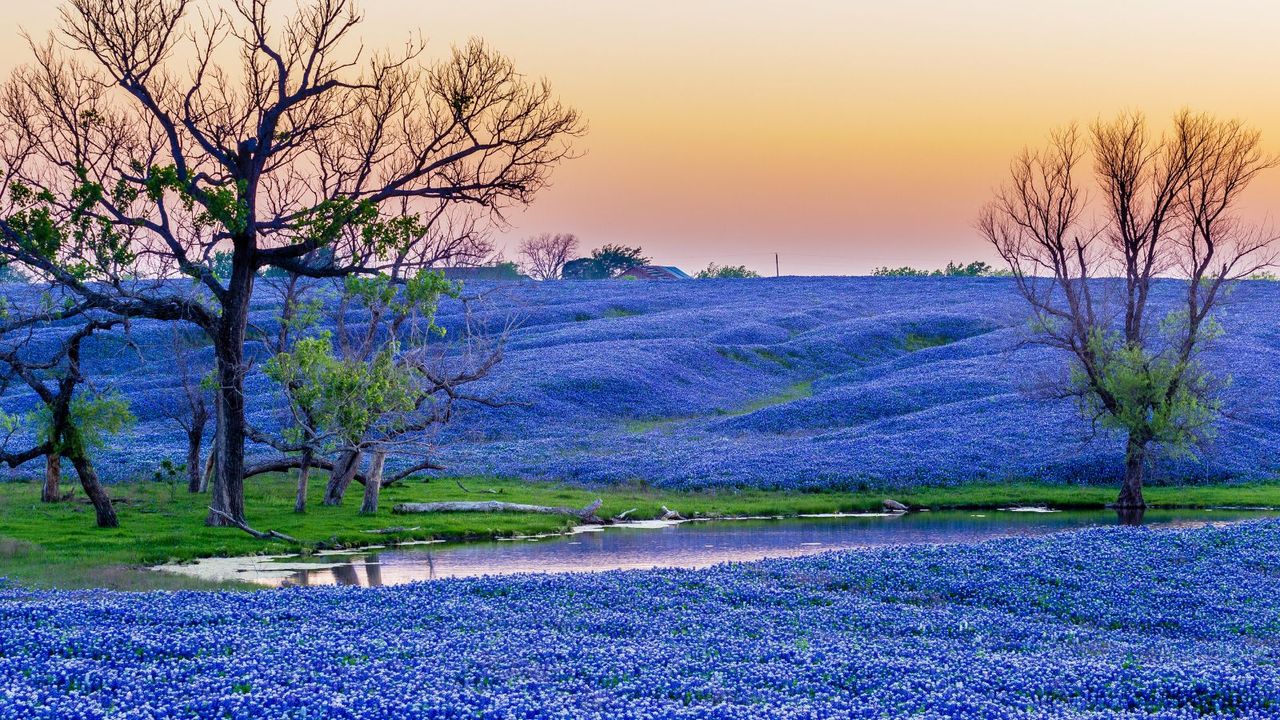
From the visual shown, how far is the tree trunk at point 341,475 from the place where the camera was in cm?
4094

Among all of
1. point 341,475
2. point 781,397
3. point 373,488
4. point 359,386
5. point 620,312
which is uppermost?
point 620,312

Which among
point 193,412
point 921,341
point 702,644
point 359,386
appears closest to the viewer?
point 702,644

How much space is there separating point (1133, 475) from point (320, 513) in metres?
31.9

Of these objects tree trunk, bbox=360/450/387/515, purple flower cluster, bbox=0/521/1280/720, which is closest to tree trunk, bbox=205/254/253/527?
tree trunk, bbox=360/450/387/515

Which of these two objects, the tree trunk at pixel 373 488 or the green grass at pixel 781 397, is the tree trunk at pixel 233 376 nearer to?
the tree trunk at pixel 373 488

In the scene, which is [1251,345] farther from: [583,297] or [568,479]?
[583,297]

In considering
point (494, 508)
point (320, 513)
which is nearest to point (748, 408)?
point (494, 508)

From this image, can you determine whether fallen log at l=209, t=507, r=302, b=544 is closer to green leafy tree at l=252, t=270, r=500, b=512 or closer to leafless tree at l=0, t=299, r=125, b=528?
green leafy tree at l=252, t=270, r=500, b=512

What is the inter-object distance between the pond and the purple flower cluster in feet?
17.6

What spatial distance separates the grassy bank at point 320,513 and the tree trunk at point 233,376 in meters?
1.41

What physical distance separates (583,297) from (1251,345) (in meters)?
57.7

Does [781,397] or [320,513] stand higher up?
[781,397]

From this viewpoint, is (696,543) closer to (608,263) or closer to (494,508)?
(494,508)

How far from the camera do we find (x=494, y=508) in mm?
41281
